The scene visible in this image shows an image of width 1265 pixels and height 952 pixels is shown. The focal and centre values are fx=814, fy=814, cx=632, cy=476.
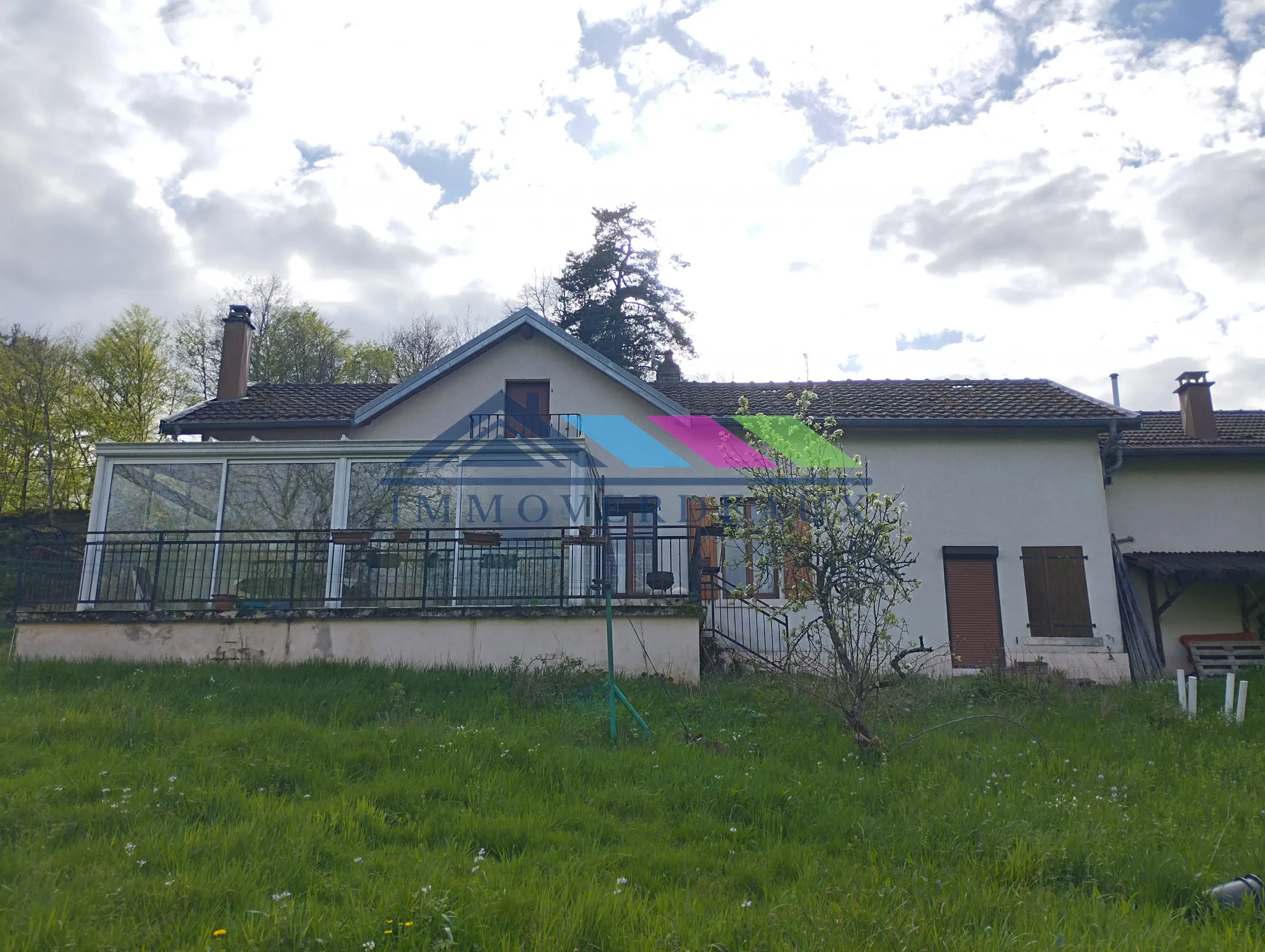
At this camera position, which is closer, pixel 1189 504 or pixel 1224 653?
pixel 1224 653

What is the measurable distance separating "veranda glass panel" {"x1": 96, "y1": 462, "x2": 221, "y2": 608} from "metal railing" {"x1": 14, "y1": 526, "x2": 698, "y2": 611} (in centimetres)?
2

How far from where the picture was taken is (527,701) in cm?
845

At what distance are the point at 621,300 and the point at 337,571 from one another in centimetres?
2167

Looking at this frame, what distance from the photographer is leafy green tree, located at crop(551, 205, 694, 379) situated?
1180 inches

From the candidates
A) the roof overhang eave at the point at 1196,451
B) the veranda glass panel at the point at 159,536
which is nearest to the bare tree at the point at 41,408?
the veranda glass panel at the point at 159,536

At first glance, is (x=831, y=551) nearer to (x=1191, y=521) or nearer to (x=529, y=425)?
(x=529, y=425)

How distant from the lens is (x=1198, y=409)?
16.4m

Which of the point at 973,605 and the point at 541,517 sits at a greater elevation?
the point at 541,517

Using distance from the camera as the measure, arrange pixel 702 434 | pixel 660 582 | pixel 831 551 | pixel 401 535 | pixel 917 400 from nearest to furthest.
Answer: pixel 831 551 < pixel 660 582 < pixel 401 535 < pixel 702 434 < pixel 917 400

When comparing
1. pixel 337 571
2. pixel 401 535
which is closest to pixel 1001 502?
pixel 401 535

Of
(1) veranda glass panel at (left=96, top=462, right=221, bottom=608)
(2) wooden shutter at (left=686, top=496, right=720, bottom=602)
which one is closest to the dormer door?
(2) wooden shutter at (left=686, top=496, right=720, bottom=602)

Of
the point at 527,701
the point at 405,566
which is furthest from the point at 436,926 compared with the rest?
the point at 405,566

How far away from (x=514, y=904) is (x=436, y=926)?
15.9 inches

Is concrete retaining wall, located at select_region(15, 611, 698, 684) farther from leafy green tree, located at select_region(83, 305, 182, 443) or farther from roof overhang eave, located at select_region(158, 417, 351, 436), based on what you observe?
leafy green tree, located at select_region(83, 305, 182, 443)
